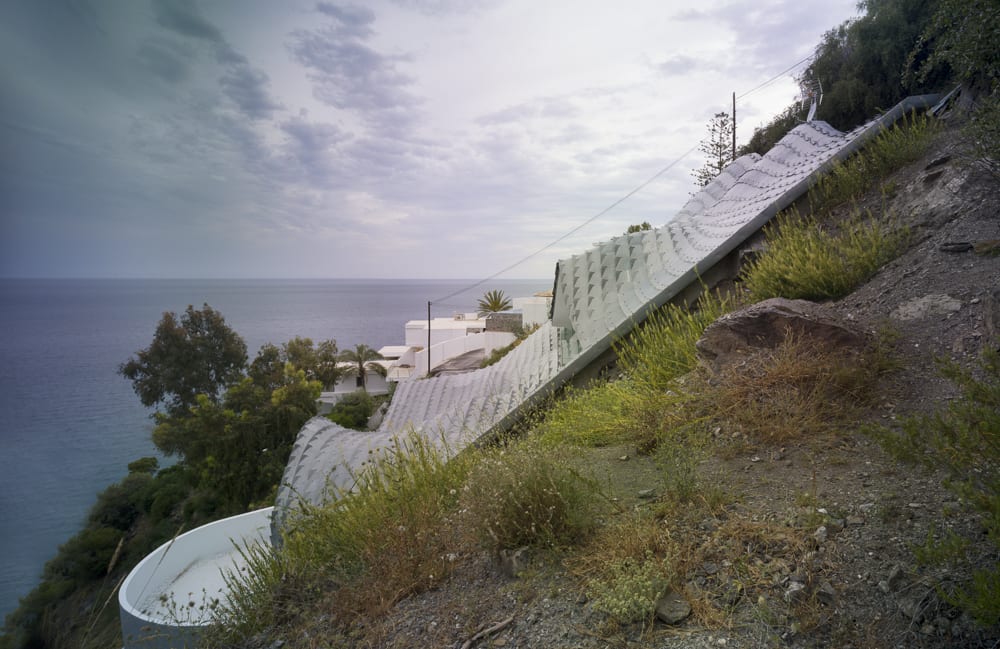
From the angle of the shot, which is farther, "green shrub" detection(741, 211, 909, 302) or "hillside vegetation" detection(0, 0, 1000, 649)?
"green shrub" detection(741, 211, 909, 302)

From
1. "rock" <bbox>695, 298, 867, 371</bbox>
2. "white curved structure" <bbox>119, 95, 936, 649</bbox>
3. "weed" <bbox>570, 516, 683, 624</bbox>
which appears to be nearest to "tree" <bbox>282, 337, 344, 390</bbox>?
"white curved structure" <bbox>119, 95, 936, 649</bbox>

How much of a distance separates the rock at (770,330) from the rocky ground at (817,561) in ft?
1.24

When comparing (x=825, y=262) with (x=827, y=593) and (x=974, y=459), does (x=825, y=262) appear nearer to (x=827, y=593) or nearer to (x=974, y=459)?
(x=974, y=459)

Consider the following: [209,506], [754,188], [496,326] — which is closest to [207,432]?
[209,506]

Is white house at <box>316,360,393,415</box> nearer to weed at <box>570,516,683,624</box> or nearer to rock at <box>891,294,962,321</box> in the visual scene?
rock at <box>891,294,962,321</box>

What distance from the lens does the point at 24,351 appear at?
79.5 metres

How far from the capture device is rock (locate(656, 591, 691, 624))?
7.11 ft

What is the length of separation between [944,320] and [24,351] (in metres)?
103

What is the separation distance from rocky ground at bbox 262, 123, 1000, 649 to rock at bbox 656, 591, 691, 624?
0.09 ft

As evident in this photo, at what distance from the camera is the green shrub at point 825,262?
16.2ft

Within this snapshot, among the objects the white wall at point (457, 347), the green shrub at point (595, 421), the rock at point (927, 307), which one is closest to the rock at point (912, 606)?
the green shrub at point (595, 421)

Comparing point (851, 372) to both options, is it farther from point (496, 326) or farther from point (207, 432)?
point (496, 326)

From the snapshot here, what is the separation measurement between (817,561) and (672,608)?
61 cm

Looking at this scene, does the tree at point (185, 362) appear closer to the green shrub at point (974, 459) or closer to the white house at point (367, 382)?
the white house at point (367, 382)
